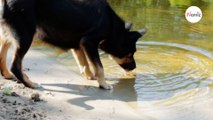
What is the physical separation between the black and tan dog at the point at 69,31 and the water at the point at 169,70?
15.1 inches

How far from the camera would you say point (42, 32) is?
20.3ft

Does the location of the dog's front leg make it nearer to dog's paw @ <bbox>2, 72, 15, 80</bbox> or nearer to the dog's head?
the dog's head

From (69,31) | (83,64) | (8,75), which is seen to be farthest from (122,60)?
(8,75)

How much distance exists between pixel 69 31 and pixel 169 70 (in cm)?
203

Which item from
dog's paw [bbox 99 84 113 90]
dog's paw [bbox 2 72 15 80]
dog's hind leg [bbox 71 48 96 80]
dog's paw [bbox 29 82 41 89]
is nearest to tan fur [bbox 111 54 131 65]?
dog's hind leg [bbox 71 48 96 80]

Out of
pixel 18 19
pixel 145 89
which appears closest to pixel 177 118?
pixel 145 89

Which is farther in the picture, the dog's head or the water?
the dog's head

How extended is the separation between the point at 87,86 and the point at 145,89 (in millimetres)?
905

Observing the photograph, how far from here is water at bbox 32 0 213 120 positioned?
590 centimetres

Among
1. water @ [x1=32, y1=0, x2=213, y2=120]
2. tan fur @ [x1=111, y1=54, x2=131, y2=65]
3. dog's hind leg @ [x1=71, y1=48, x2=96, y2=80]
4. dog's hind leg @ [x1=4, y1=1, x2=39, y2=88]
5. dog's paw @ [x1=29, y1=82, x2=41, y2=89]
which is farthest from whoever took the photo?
tan fur @ [x1=111, y1=54, x2=131, y2=65]

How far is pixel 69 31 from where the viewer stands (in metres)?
6.43

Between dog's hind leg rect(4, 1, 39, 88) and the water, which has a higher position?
dog's hind leg rect(4, 1, 39, 88)

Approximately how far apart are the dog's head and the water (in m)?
0.21

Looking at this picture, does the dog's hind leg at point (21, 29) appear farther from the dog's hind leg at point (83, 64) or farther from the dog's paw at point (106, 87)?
the dog's paw at point (106, 87)
